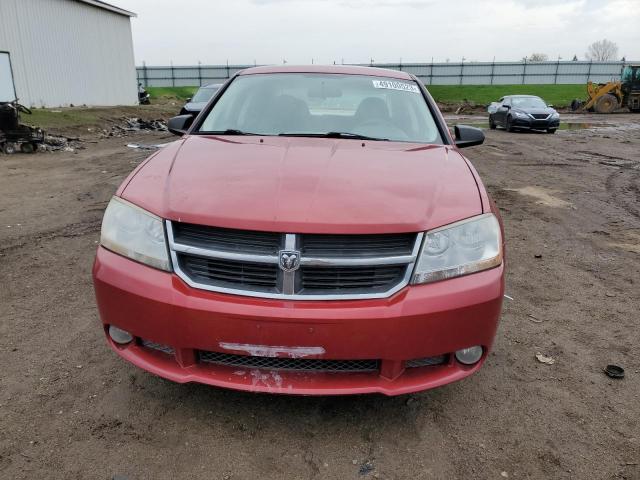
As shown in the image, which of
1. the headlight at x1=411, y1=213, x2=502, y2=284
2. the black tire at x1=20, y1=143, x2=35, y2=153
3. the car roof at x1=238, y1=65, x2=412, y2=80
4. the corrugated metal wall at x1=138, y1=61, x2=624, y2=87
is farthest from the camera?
the corrugated metal wall at x1=138, y1=61, x2=624, y2=87

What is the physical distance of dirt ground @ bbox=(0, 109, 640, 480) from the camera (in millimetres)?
1998

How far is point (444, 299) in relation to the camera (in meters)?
1.93

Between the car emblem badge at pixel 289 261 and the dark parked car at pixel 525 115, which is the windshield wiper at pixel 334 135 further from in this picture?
the dark parked car at pixel 525 115

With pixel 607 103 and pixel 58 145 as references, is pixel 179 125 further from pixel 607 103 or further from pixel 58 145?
pixel 607 103

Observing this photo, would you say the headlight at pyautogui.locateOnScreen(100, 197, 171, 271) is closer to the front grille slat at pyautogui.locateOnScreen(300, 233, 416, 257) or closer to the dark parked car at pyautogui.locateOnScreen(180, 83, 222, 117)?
the front grille slat at pyautogui.locateOnScreen(300, 233, 416, 257)

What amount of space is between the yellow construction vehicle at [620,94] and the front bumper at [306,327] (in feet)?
104

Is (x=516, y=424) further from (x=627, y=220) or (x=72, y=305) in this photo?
(x=627, y=220)

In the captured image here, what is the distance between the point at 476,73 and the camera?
4847cm

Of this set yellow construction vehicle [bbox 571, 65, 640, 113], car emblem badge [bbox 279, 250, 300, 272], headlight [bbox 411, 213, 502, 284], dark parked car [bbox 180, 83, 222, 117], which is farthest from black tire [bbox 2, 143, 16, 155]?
yellow construction vehicle [bbox 571, 65, 640, 113]

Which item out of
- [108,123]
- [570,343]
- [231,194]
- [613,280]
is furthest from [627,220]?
[108,123]

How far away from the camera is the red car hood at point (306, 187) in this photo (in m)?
1.94

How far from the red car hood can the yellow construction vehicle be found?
30980 millimetres

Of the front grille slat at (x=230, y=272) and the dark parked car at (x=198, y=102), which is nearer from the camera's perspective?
the front grille slat at (x=230, y=272)

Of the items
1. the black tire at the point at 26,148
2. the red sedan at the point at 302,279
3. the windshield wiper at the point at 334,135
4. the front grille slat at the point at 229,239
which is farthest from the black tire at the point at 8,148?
the front grille slat at the point at 229,239
